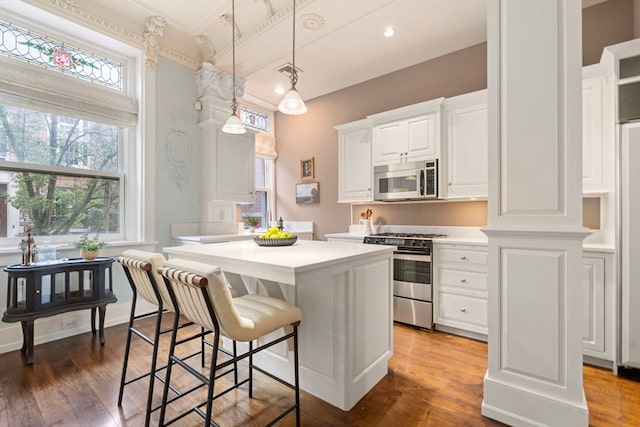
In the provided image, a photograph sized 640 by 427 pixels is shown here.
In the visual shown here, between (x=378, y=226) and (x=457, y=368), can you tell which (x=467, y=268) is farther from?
(x=378, y=226)

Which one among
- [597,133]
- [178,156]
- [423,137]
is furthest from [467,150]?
[178,156]

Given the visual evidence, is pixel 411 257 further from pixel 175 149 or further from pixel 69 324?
pixel 69 324

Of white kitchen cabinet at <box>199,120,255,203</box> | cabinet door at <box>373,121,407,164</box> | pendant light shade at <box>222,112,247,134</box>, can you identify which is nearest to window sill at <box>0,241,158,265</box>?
white kitchen cabinet at <box>199,120,255,203</box>

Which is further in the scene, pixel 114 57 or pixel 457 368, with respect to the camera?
pixel 114 57

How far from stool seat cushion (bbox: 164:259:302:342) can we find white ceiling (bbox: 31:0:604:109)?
2.72 metres

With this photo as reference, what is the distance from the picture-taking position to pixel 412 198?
→ 3490 mm

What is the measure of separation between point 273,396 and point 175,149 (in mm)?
3037

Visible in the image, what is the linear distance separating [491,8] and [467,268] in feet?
6.83

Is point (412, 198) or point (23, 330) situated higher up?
point (412, 198)

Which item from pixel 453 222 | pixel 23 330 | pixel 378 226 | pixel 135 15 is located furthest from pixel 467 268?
pixel 135 15

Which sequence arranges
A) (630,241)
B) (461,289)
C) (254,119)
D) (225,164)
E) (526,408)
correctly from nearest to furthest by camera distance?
(526,408) < (630,241) < (461,289) < (225,164) < (254,119)

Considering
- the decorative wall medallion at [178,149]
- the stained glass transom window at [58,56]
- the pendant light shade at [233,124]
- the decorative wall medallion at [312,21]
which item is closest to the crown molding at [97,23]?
the stained glass transom window at [58,56]

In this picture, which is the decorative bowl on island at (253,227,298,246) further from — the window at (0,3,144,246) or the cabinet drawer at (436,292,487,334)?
the window at (0,3,144,246)

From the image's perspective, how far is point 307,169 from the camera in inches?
196
